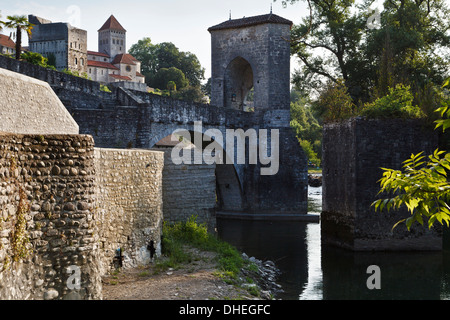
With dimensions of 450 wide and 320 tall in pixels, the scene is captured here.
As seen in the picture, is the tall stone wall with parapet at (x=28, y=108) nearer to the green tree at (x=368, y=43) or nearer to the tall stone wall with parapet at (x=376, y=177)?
the tall stone wall with parapet at (x=376, y=177)

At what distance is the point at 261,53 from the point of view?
28859mm

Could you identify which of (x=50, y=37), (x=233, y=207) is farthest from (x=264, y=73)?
(x=50, y=37)

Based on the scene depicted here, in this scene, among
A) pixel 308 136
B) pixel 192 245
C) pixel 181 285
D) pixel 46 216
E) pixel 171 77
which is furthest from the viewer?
pixel 171 77

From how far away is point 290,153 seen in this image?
93.9ft

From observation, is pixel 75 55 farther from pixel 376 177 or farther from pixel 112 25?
pixel 376 177

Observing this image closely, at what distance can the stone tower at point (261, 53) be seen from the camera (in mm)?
28688

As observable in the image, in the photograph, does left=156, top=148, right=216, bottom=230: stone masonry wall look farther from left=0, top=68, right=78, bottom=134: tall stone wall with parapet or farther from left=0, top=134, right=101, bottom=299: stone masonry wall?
left=0, top=134, right=101, bottom=299: stone masonry wall

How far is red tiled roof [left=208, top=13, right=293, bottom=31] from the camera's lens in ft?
93.6

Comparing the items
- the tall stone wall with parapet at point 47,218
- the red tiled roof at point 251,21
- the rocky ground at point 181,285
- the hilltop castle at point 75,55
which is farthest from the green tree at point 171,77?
the tall stone wall with parapet at point 47,218

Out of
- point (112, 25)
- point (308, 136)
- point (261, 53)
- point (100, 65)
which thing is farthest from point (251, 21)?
point (112, 25)

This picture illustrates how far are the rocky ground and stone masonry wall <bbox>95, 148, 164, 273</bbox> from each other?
38 cm

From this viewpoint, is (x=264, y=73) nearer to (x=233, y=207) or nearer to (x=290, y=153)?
(x=290, y=153)

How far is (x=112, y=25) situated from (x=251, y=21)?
58.7 metres
